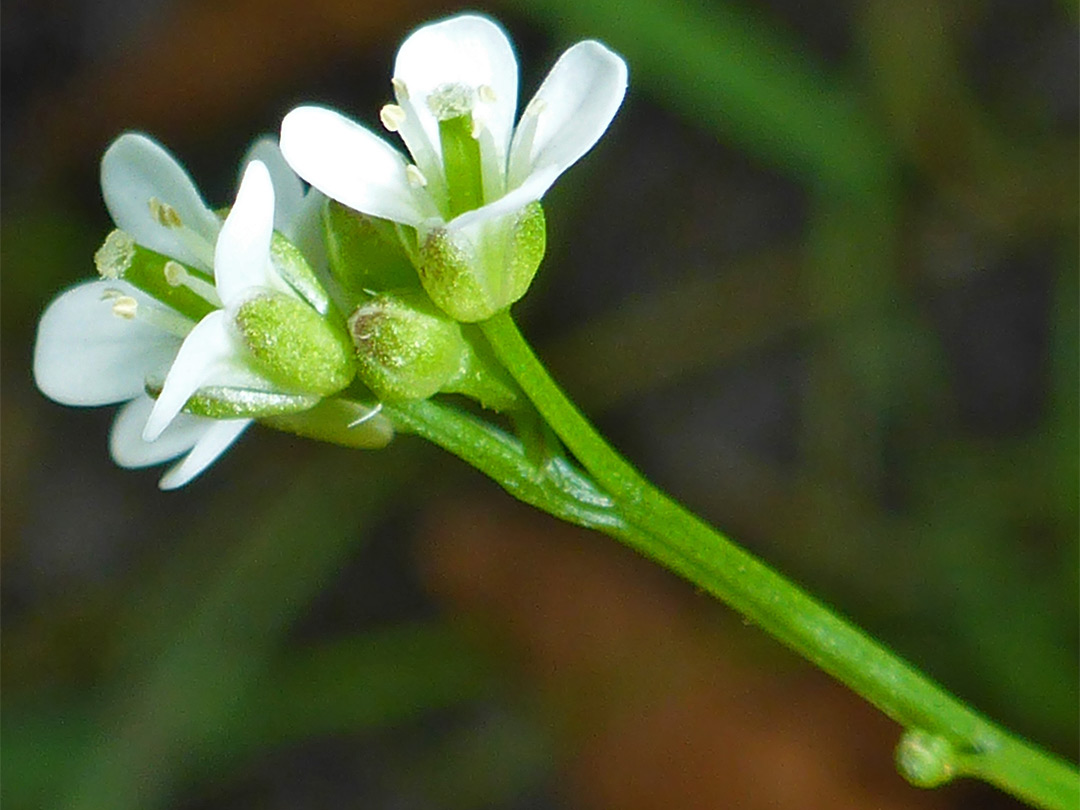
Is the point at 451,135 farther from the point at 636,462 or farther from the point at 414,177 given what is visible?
the point at 636,462

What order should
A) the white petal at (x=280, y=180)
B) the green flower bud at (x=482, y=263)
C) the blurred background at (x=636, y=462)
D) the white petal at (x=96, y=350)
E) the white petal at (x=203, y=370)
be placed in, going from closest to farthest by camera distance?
the white petal at (x=203, y=370) → the green flower bud at (x=482, y=263) → the white petal at (x=96, y=350) → the white petal at (x=280, y=180) → the blurred background at (x=636, y=462)

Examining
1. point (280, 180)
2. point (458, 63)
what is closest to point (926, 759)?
point (458, 63)

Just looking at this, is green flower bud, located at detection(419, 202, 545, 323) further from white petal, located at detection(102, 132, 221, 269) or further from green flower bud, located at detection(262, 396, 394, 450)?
white petal, located at detection(102, 132, 221, 269)

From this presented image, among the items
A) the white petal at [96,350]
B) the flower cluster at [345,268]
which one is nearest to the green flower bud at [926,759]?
the flower cluster at [345,268]

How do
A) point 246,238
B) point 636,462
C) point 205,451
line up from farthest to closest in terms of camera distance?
point 636,462
point 205,451
point 246,238

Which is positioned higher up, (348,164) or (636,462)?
(348,164)

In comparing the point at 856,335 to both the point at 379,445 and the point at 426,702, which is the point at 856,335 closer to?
the point at 426,702

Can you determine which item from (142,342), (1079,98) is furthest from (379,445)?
(1079,98)

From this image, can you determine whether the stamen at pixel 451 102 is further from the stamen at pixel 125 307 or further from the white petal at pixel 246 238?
the stamen at pixel 125 307
